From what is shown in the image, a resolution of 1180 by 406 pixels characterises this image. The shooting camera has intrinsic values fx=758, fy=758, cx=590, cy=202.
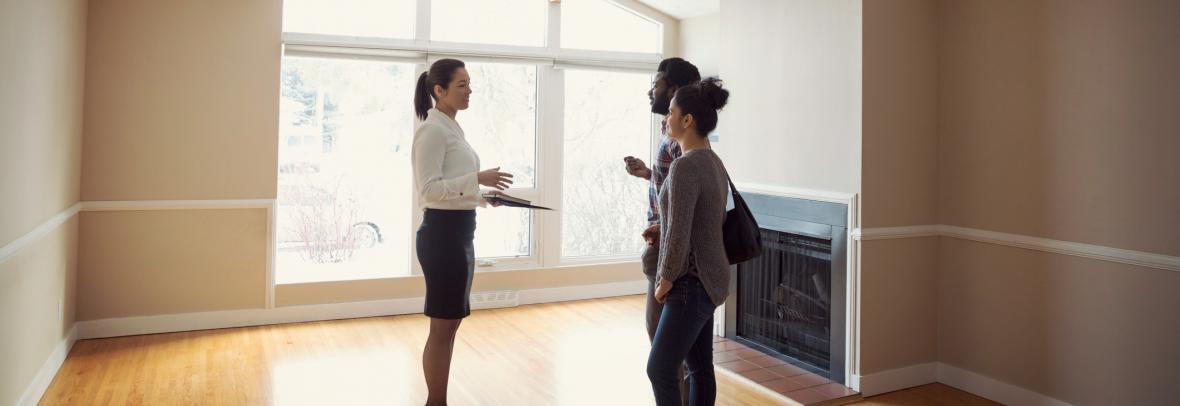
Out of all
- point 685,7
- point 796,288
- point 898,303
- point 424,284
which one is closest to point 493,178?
point 796,288

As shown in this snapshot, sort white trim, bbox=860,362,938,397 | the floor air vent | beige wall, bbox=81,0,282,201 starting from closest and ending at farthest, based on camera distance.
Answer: white trim, bbox=860,362,938,397 → beige wall, bbox=81,0,282,201 → the floor air vent

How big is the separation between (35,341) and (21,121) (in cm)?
103

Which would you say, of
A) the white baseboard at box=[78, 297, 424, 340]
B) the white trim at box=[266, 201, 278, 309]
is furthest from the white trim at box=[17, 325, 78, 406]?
the white trim at box=[266, 201, 278, 309]

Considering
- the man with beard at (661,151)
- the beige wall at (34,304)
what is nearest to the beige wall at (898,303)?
the man with beard at (661,151)

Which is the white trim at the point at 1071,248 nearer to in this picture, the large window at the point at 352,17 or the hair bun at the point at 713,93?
the hair bun at the point at 713,93

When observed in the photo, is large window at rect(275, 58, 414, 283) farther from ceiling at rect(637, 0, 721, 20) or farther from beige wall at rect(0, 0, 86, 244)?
Answer: ceiling at rect(637, 0, 721, 20)

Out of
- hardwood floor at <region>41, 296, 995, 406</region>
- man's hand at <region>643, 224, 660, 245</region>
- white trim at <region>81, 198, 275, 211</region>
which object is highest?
white trim at <region>81, 198, 275, 211</region>

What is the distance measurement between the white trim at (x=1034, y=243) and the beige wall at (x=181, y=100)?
3630 millimetres

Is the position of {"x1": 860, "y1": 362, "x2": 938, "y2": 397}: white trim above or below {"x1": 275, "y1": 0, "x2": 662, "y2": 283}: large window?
below

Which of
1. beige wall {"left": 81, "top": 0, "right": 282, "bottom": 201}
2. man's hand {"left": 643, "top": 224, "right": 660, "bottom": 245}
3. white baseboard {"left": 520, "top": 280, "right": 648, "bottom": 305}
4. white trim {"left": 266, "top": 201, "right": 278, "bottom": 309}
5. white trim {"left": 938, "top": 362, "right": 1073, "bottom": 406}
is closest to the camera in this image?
man's hand {"left": 643, "top": 224, "right": 660, "bottom": 245}

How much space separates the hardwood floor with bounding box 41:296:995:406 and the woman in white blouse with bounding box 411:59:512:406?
2.17ft

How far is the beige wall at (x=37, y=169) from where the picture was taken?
9.07ft

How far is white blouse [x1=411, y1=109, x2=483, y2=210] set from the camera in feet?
9.21

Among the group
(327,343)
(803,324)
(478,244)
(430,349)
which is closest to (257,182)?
(327,343)
